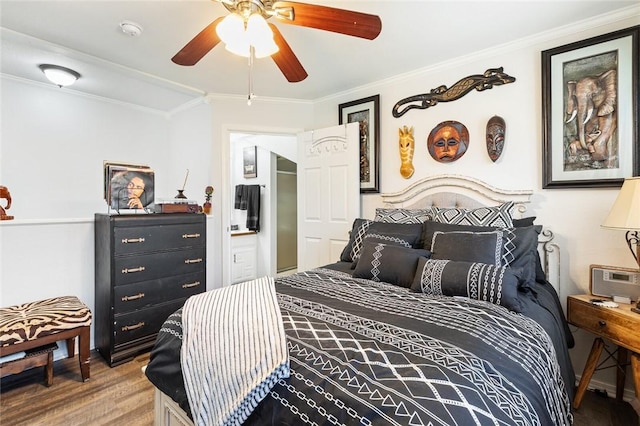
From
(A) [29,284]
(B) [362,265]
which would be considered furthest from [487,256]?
(A) [29,284]

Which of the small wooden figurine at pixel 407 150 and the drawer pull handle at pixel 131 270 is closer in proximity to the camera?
the drawer pull handle at pixel 131 270

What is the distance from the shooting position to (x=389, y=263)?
1912 millimetres

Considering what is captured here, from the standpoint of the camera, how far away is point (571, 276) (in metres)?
2.11

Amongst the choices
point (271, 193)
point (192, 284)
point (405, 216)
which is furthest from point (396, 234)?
point (271, 193)

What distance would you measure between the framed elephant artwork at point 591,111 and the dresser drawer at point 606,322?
2.68 feet

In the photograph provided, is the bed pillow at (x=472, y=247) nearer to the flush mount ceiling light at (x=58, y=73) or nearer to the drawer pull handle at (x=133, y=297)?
the drawer pull handle at (x=133, y=297)

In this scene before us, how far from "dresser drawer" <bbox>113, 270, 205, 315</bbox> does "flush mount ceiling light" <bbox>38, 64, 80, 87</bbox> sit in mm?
1949

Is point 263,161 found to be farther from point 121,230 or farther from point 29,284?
point 29,284

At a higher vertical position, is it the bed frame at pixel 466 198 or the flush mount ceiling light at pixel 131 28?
the flush mount ceiling light at pixel 131 28

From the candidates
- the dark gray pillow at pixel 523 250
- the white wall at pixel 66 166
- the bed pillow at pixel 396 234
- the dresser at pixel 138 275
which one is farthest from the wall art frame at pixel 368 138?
the dresser at pixel 138 275

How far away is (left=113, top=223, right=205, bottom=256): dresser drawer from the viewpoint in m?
2.42

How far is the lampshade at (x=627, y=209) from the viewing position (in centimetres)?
153

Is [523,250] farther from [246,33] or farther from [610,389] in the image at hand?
[246,33]

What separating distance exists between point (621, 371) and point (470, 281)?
1275 millimetres
